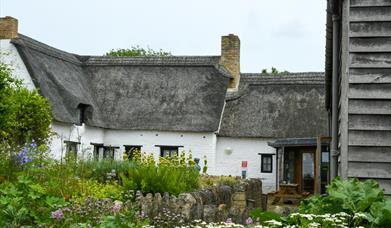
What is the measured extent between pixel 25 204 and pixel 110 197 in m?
2.97

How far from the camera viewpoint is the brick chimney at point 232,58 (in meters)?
30.8

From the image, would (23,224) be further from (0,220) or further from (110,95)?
(110,95)

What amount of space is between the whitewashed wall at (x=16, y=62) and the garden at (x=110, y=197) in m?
8.72

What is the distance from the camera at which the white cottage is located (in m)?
27.9

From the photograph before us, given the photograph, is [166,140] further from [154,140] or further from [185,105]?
[185,105]

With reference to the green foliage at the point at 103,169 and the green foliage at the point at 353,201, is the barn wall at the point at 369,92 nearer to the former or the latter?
the green foliage at the point at 353,201

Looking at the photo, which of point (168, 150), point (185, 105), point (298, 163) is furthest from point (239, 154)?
point (298, 163)

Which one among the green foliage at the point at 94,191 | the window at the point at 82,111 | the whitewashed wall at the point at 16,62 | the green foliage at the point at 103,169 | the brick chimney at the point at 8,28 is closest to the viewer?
the green foliage at the point at 94,191

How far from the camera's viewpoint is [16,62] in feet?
82.6

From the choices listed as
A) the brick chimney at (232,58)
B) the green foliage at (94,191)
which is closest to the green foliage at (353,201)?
the green foliage at (94,191)

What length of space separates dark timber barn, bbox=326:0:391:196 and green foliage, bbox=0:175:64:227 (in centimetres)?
A: 327

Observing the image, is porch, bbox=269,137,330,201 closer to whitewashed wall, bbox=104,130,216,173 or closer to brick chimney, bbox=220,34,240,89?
whitewashed wall, bbox=104,130,216,173

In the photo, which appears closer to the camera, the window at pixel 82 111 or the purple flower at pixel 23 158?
the purple flower at pixel 23 158

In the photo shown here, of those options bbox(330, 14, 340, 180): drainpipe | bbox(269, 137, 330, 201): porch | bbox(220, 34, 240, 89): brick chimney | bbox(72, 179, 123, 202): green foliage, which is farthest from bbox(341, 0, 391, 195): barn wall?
bbox(220, 34, 240, 89): brick chimney
